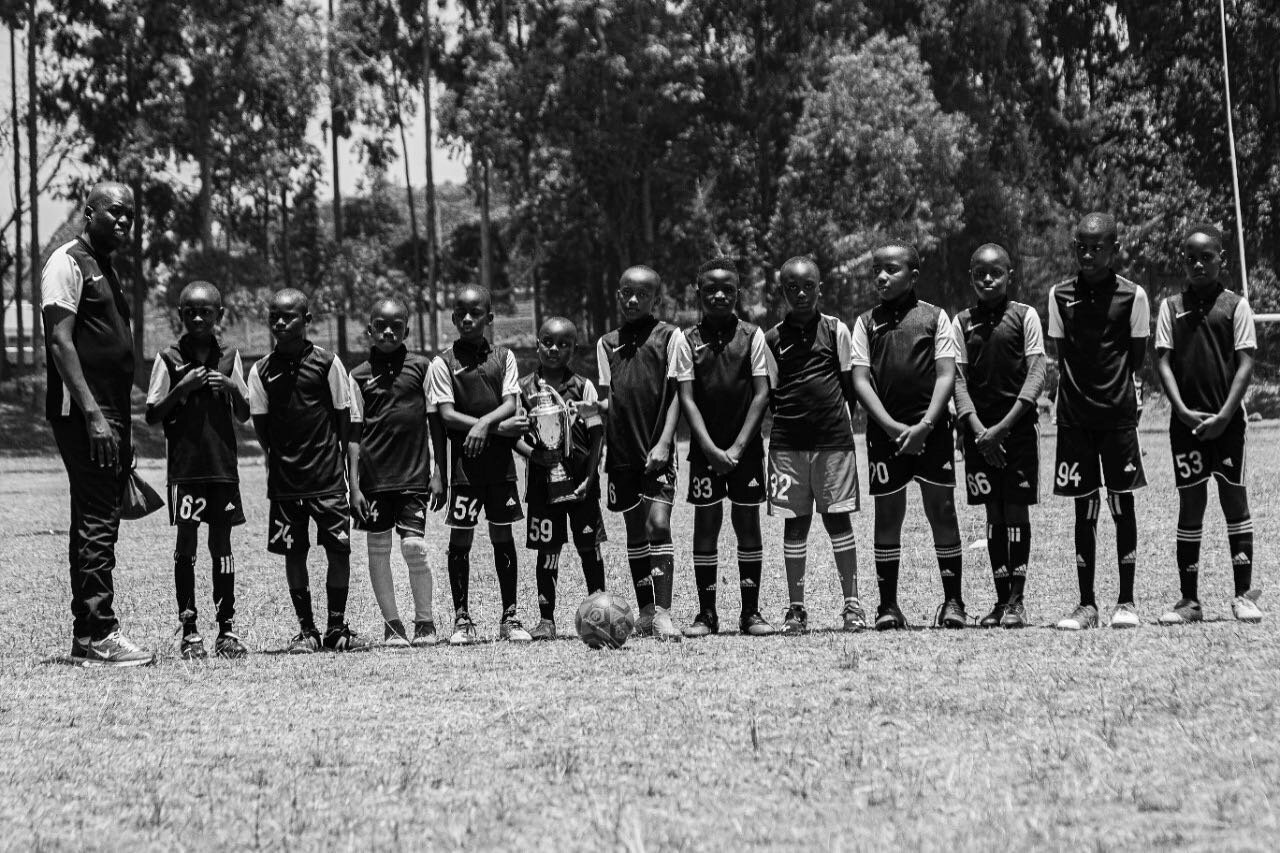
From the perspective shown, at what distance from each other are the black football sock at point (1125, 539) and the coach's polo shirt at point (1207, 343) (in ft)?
2.05

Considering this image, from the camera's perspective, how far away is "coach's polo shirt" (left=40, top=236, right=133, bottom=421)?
7848 mm

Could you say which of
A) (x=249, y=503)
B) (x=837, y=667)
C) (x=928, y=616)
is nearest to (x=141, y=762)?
(x=837, y=667)

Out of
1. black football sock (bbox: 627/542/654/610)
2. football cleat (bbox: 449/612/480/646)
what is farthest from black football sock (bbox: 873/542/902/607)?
football cleat (bbox: 449/612/480/646)

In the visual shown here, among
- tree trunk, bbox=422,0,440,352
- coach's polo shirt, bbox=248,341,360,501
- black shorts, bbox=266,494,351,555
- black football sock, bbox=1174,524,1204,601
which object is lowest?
black football sock, bbox=1174,524,1204,601

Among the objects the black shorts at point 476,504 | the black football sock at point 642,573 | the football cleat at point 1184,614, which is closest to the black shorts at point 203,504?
the black shorts at point 476,504

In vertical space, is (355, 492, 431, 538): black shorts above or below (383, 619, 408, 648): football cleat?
above

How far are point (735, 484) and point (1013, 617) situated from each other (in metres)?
1.62

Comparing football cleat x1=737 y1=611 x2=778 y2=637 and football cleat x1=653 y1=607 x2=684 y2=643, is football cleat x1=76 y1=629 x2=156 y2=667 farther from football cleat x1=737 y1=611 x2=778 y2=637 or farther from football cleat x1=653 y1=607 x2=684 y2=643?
football cleat x1=737 y1=611 x2=778 y2=637

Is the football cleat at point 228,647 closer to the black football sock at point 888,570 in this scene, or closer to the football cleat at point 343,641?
the football cleat at point 343,641

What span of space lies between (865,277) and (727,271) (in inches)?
1311

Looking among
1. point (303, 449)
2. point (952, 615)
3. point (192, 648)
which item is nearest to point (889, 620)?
point (952, 615)

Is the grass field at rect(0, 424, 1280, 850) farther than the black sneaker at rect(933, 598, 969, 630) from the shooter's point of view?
No

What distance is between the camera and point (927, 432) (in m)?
8.48

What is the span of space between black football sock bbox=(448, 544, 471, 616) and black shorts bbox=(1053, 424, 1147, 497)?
328cm
